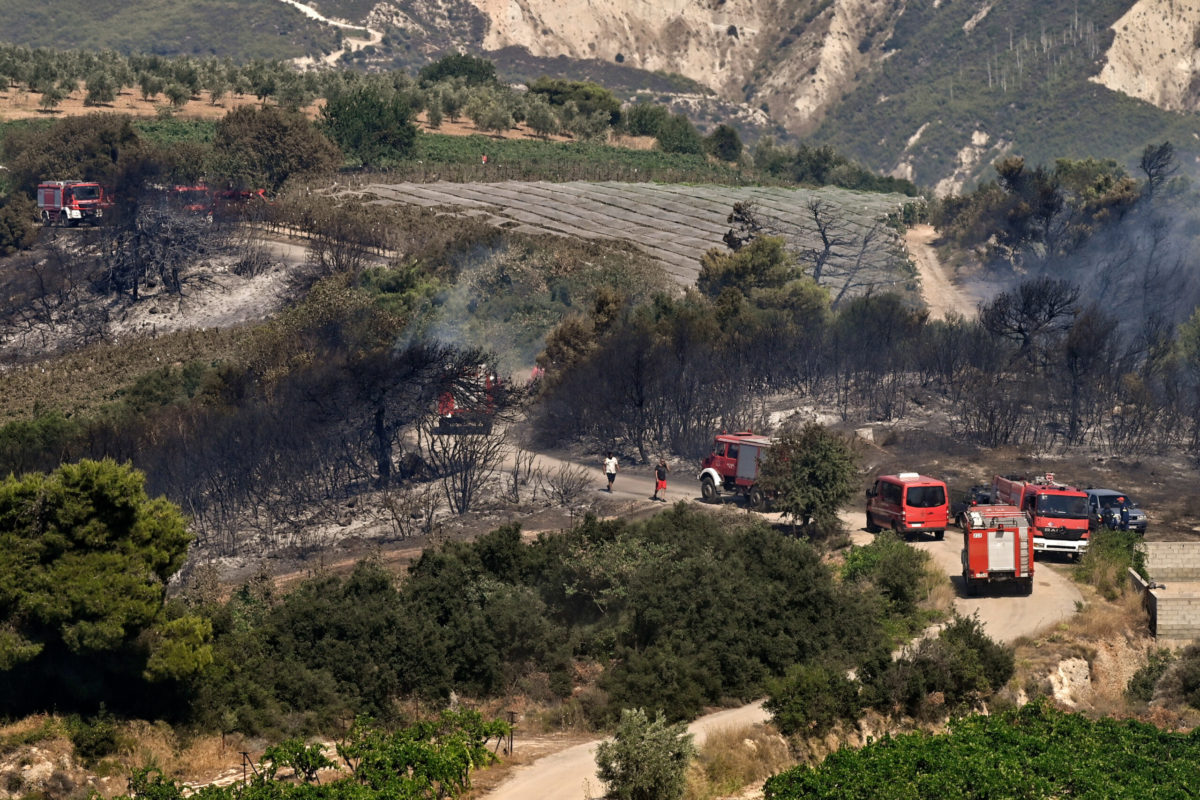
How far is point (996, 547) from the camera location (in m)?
31.1

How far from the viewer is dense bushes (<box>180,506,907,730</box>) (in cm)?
2481

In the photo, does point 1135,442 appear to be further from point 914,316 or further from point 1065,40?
point 1065,40

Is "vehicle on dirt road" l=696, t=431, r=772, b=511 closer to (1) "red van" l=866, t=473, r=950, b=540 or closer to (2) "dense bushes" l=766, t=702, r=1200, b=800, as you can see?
(1) "red van" l=866, t=473, r=950, b=540

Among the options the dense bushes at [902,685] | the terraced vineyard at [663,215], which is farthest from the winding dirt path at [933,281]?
the dense bushes at [902,685]

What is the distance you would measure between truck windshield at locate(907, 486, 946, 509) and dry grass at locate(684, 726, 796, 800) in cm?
1351

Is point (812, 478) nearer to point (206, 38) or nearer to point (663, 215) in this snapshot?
point (663, 215)

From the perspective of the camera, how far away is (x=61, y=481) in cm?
2345

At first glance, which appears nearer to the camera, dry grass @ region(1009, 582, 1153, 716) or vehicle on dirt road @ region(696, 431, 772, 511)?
dry grass @ region(1009, 582, 1153, 716)

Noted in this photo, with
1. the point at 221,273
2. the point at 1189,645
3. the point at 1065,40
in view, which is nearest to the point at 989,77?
the point at 1065,40

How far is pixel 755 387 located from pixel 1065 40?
148797 millimetres

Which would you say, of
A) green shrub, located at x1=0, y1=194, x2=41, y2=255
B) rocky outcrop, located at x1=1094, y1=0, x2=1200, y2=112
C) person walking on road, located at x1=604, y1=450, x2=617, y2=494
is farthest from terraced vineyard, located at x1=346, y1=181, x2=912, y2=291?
rocky outcrop, located at x1=1094, y1=0, x2=1200, y2=112

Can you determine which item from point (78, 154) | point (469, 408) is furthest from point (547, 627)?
point (78, 154)

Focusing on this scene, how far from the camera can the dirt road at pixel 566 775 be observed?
69.1ft

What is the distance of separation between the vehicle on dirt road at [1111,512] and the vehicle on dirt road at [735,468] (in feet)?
26.2
